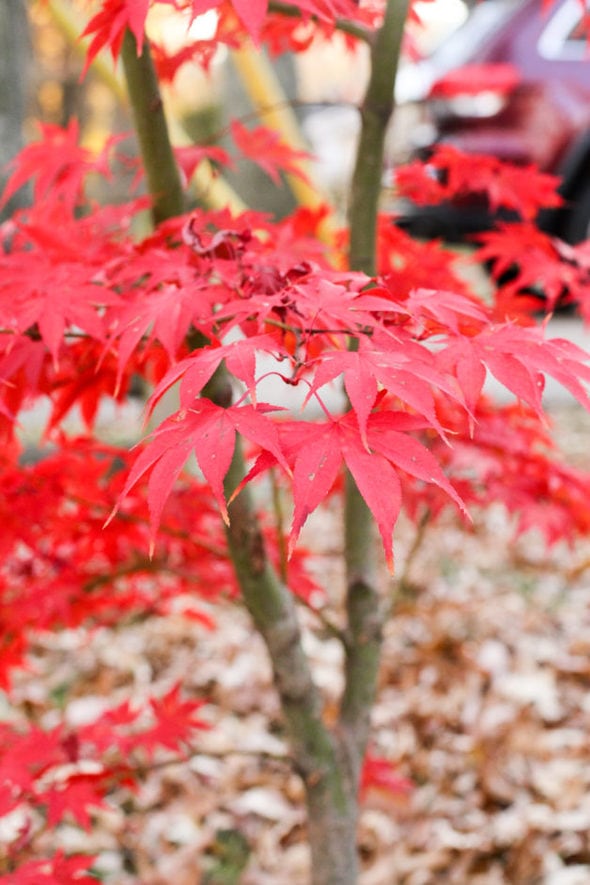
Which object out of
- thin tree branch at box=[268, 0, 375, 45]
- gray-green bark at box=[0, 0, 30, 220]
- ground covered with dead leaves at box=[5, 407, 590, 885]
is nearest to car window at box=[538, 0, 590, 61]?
ground covered with dead leaves at box=[5, 407, 590, 885]

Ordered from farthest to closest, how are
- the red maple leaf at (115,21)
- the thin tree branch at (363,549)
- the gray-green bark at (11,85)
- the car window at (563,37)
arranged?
the car window at (563,37), the gray-green bark at (11,85), the thin tree branch at (363,549), the red maple leaf at (115,21)

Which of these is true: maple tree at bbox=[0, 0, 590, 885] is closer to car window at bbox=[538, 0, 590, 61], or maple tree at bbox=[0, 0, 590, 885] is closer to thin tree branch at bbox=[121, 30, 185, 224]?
thin tree branch at bbox=[121, 30, 185, 224]

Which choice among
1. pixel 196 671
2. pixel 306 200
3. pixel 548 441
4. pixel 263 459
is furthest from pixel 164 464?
pixel 306 200

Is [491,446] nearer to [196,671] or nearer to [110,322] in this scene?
[110,322]

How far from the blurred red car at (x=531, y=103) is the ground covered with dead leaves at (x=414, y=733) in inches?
82.1

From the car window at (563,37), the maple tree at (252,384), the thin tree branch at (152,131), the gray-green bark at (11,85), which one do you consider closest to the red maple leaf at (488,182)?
the maple tree at (252,384)

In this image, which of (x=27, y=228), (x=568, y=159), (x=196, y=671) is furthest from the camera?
(x=568, y=159)

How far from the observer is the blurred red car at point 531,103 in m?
3.94

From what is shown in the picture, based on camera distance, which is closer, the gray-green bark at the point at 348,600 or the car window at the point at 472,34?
the gray-green bark at the point at 348,600

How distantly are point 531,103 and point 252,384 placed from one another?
3.76 metres

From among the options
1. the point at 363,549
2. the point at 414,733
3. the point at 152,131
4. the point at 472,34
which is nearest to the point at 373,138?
the point at 152,131

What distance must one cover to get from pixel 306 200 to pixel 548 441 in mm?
2162

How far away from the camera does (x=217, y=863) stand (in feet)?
5.62

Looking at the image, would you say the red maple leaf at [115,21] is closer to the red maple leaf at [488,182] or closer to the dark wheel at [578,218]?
the red maple leaf at [488,182]
